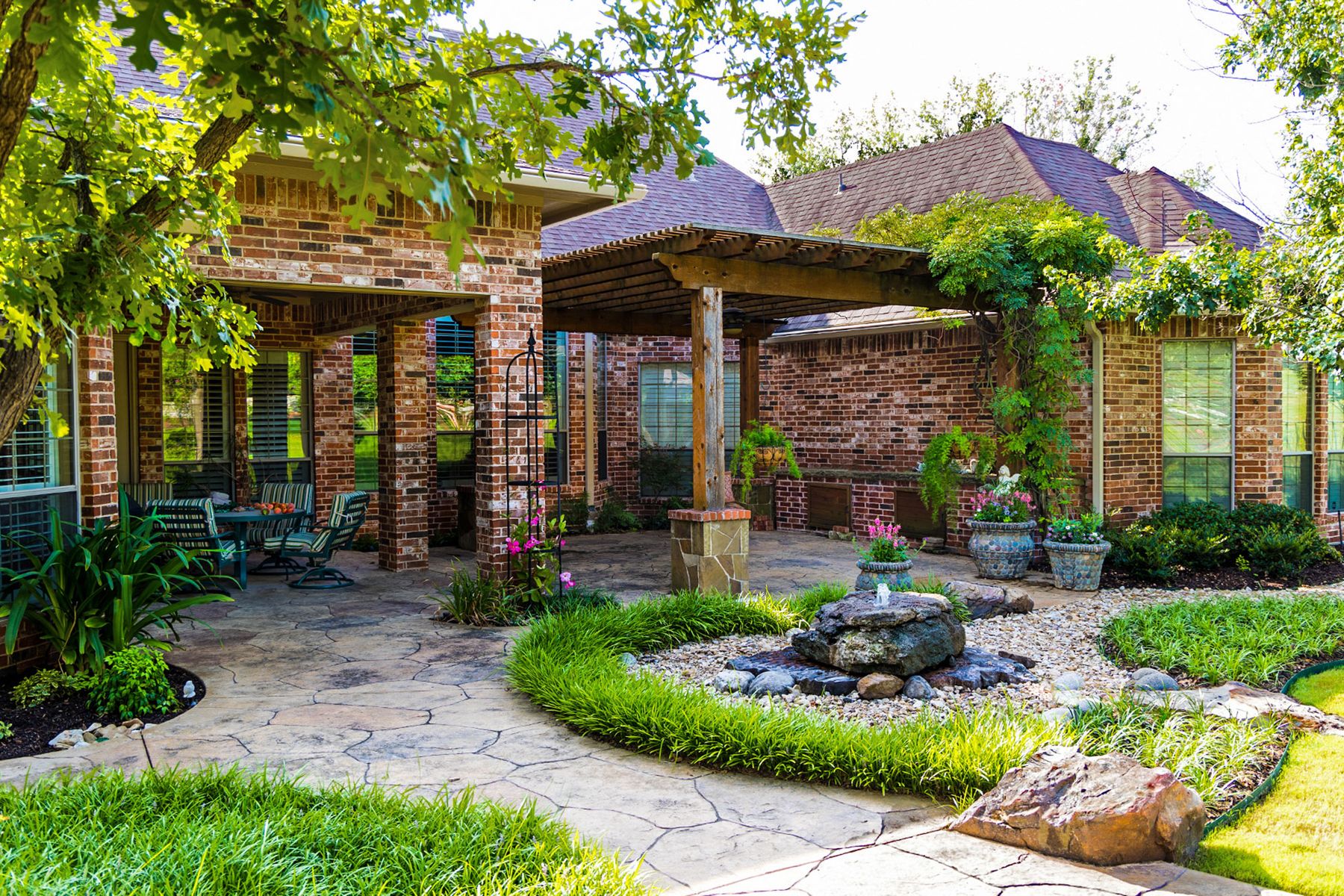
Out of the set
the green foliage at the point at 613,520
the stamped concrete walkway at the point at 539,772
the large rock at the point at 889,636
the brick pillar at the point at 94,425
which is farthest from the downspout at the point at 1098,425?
the brick pillar at the point at 94,425

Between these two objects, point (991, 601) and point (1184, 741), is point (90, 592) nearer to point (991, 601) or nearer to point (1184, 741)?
point (1184, 741)

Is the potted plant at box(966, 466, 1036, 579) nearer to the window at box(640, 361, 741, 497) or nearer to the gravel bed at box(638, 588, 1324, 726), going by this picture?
the gravel bed at box(638, 588, 1324, 726)

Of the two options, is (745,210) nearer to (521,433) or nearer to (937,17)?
(521,433)

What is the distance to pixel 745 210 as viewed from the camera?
17281mm

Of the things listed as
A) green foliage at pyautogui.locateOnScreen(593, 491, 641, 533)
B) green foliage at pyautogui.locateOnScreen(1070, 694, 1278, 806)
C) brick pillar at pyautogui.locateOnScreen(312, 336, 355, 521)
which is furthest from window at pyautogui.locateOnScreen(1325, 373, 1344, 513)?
brick pillar at pyautogui.locateOnScreen(312, 336, 355, 521)

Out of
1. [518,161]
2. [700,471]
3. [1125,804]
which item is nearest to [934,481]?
[700,471]

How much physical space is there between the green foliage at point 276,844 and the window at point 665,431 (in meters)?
11.5

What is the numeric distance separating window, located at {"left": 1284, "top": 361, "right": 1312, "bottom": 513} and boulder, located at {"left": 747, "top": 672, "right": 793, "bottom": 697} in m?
9.08

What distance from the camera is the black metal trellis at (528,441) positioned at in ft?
28.0

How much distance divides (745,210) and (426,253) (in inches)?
392

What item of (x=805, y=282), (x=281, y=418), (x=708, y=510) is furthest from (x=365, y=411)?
(x=805, y=282)

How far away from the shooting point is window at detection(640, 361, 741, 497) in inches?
618

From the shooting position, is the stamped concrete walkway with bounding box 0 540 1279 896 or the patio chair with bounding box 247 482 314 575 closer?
the stamped concrete walkway with bounding box 0 540 1279 896

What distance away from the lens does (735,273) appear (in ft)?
30.3
